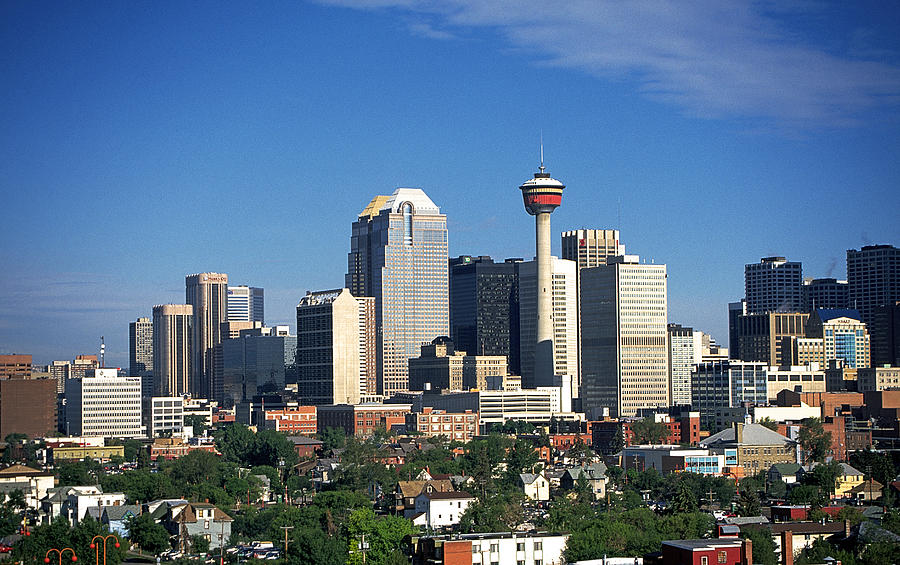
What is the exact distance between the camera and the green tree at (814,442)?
606ft

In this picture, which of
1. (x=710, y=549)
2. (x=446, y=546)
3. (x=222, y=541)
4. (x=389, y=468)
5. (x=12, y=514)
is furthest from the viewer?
(x=389, y=468)

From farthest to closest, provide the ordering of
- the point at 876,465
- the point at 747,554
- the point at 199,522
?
the point at 876,465, the point at 199,522, the point at 747,554

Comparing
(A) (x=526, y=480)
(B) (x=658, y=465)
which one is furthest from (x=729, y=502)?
(B) (x=658, y=465)

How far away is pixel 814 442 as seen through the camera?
18988 centimetres

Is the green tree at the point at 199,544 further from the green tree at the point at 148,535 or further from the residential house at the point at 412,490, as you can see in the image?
the residential house at the point at 412,490

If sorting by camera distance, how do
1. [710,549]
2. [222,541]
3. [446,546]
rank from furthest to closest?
→ [222,541], [446,546], [710,549]

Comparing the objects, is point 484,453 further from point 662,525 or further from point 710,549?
point 710,549

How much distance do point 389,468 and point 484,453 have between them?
13.6 m

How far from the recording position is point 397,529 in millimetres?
108250

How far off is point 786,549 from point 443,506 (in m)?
42.8

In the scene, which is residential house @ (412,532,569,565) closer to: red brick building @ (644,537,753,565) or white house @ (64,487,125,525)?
red brick building @ (644,537,753,565)

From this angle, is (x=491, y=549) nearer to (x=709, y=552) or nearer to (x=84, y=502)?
(x=709, y=552)

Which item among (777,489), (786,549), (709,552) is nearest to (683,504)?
(786,549)

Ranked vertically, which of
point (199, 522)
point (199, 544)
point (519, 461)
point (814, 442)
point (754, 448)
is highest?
point (814, 442)
